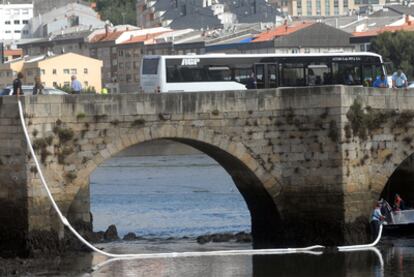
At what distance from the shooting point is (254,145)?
41469mm

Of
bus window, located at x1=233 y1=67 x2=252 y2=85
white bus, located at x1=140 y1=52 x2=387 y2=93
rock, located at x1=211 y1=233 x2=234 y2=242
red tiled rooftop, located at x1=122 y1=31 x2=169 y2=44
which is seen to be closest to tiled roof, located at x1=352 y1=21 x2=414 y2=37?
red tiled rooftop, located at x1=122 y1=31 x2=169 y2=44

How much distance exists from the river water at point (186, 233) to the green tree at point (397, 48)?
41.7 meters

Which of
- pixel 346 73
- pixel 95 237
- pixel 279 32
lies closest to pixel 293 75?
pixel 346 73

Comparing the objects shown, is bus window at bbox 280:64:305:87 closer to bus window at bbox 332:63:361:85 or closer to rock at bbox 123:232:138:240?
bus window at bbox 332:63:361:85

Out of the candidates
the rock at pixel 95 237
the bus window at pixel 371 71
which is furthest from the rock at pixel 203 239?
the bus window at pixel 371 71

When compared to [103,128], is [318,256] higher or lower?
lower

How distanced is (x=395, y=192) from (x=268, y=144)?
7381mm

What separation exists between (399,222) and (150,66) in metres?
13.7

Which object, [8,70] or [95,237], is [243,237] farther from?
[8,70]

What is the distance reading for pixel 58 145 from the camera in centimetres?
3981

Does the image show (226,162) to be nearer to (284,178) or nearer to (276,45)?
(284,178)

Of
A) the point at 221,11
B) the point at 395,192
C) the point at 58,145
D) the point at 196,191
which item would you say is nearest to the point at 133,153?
the point at 196,191

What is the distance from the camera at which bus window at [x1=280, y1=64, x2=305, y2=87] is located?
51.6 metres

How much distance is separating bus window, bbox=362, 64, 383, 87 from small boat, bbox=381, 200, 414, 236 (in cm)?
941
